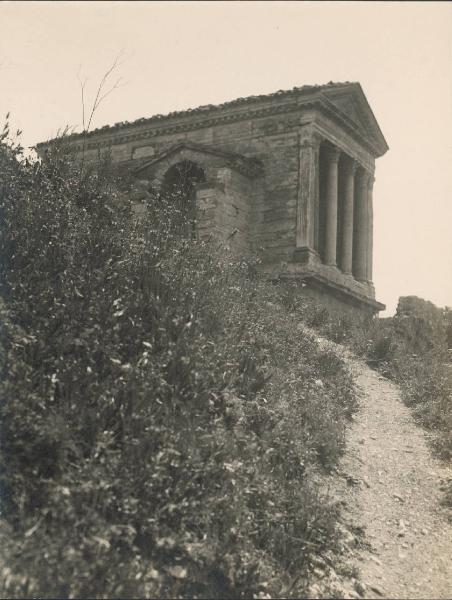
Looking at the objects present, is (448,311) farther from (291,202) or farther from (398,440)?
(398,440)

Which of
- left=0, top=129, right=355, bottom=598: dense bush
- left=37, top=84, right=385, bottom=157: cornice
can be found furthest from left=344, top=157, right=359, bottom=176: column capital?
left=0, top=129, right=355, bottom=598: dense bush

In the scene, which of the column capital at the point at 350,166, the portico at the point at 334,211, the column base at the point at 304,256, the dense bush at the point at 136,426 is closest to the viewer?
the dense bush at the point at 136,426

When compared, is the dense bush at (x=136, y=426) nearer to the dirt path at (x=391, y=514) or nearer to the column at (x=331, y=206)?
the dirt path at (x=391, y=514)

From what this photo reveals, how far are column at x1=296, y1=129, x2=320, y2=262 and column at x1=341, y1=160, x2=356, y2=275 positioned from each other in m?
2.63

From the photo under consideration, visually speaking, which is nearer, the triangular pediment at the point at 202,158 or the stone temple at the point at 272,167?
the stone temple at the point at 272,167

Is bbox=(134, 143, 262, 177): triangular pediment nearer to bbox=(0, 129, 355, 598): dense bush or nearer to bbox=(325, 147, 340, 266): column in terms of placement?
bbox=(325, 147, 340, 266): column

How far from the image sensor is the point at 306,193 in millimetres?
14789

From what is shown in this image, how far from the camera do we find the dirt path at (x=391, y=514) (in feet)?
16.3

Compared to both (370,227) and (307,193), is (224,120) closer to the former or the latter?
(307,193)

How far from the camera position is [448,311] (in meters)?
13.7

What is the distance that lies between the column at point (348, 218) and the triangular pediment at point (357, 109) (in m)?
1.09

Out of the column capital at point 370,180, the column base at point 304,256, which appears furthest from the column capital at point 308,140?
the column capital at point 370,180

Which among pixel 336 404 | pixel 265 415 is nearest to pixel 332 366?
pixel 336 404

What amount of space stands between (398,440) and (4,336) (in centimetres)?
503
